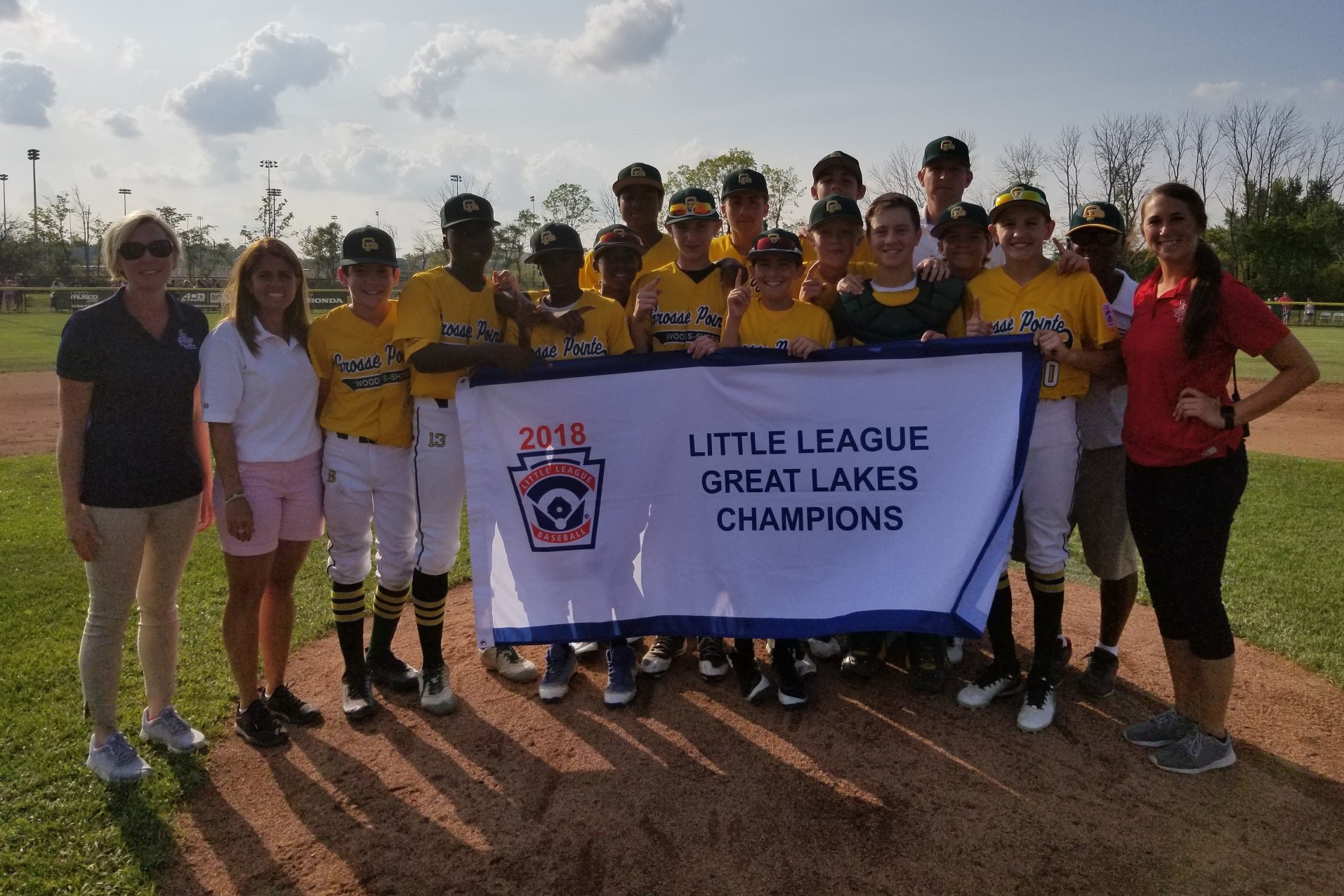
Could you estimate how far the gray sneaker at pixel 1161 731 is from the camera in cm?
392

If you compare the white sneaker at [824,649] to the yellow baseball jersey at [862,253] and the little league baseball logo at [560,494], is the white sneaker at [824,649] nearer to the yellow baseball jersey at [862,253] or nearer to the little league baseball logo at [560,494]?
the little league baseball logo at [560,494]

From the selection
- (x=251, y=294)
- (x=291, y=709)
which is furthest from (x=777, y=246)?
(x=291, y=709)

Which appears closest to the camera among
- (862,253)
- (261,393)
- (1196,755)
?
(1196,755)

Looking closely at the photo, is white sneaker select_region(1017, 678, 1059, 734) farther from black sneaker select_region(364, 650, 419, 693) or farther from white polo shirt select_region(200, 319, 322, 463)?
white polo shirt select_region(200, 319, 322, 463)

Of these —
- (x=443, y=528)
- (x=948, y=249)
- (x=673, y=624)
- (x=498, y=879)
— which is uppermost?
(x=948, y=249)

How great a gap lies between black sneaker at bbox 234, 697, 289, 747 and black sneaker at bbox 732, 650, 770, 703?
88.6 inches

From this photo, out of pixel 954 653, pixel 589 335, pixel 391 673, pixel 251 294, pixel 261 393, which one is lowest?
pixel 391 673

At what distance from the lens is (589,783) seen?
3641mm

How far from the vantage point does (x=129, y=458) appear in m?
3.57

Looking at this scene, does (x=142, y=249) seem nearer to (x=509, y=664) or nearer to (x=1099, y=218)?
(x=509, y=664)

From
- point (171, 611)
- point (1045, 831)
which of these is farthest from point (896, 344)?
point (171, 611)

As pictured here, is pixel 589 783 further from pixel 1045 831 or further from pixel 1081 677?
pixel 1081 677

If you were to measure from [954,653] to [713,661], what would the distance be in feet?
4.74

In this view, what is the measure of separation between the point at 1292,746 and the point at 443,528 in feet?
13.8
